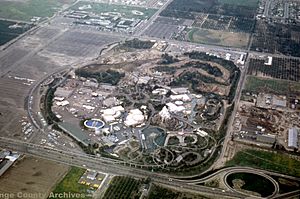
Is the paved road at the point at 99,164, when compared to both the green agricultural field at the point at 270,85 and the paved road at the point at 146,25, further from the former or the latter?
the paved road at the point at 146,25

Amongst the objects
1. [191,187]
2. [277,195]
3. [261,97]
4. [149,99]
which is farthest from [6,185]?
[261,97]

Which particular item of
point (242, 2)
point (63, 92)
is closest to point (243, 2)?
point (242, 2)

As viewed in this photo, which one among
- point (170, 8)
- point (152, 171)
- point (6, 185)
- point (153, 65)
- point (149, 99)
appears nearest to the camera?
point (6, 185)

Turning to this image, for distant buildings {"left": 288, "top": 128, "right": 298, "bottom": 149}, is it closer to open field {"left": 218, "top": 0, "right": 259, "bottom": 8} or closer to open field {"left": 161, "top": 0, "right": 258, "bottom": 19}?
open field {"left": 161, "top": 0, "right": 258, "bottom": 19}

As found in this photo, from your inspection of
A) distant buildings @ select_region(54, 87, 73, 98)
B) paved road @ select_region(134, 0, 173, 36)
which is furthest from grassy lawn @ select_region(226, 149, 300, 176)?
paved road @ select_region(134, 0, 173, 36)

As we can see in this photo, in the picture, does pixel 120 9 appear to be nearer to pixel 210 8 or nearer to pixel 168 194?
pixel 210 8

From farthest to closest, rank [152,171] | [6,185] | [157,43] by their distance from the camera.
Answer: [157,43]
[152,171]
[6,185]

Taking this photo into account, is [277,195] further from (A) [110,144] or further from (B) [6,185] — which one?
(B) [6,185]
